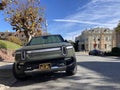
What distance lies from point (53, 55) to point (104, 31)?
113 metres

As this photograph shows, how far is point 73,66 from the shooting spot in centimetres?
1178

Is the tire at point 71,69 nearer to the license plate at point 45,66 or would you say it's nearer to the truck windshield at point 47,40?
the license plate at point 45,66

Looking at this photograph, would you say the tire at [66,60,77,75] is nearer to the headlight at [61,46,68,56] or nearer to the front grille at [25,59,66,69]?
the front grille at [25,59,66,69]

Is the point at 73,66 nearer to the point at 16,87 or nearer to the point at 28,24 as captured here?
the point at 16,87

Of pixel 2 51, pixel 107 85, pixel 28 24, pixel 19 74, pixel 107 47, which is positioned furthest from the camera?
pixel 107 47

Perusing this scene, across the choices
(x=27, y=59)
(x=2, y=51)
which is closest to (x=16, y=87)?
(x=27, y=59)

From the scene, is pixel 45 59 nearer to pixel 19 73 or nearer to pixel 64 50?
pixel 64 50

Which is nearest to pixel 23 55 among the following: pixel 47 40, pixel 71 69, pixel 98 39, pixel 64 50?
pixel 64 50

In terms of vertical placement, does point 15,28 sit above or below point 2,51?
above

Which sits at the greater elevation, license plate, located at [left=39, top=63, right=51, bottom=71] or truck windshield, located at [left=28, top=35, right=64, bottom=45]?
truck windshield, located at [left=28, top=35, right=64, bottom=45]

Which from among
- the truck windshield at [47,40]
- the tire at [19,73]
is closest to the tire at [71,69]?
the truck windshield at [47,40]

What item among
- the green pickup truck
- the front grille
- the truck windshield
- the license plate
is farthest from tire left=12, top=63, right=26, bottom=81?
the truck windshield

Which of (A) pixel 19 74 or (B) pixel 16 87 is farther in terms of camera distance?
(A) pixel 19 74

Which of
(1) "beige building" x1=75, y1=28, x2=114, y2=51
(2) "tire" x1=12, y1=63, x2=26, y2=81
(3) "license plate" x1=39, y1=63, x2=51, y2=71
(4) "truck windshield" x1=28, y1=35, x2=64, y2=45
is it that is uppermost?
(1) "beige building" x1=75, y1=28, x2=114, y2=51
